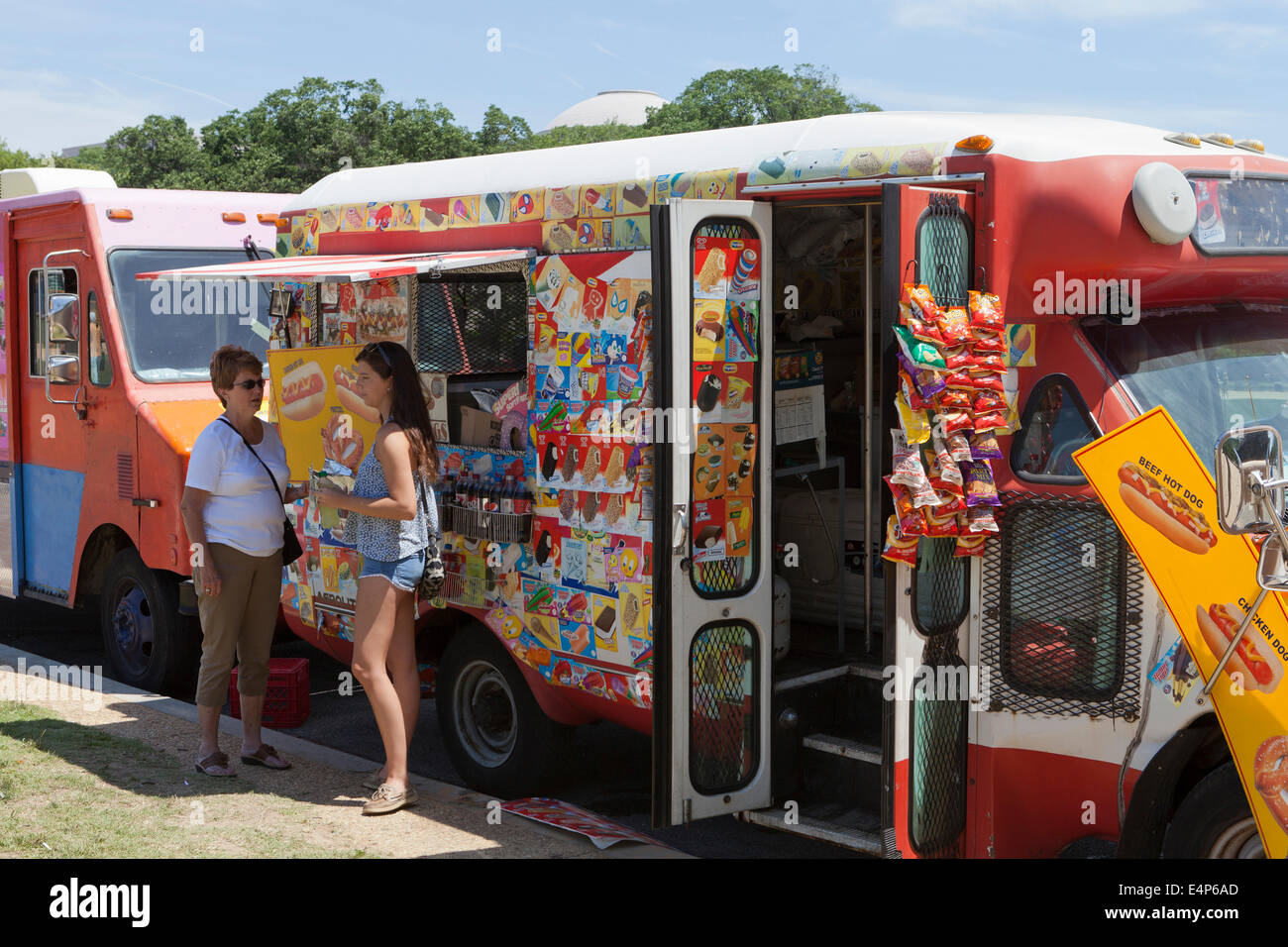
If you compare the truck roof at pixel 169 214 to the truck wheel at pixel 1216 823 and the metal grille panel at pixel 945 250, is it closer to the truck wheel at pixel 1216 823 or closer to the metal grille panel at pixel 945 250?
the metal grille panel at pixel 945 250

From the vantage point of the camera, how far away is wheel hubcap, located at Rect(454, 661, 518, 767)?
21.0 feet

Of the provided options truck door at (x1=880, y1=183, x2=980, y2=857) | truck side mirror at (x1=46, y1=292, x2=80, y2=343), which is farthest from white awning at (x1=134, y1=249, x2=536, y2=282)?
truck door at (x1=880, y1=183, x2=980, y2=857)

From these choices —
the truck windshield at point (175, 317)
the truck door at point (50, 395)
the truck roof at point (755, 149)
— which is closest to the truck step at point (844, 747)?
the truck roof at point (755, 149)

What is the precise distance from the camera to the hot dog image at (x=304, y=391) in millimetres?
6863

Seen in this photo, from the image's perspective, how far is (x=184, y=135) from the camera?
4175 centimetres

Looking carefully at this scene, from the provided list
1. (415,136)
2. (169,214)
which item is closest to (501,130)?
(415,136)

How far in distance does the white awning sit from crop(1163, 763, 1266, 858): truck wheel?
337 centimetres

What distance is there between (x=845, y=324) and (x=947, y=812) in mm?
2871

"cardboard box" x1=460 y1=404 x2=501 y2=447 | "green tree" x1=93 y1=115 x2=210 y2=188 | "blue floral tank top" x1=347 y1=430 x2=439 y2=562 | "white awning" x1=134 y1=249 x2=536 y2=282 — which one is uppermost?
"green tree" x1=93 y1=115 x2=210 y2=188

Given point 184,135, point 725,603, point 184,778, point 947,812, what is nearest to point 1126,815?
point 947,812

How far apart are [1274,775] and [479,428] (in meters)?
3.74

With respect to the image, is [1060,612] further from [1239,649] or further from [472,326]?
[472,326]

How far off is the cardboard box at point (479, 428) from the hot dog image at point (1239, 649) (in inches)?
128

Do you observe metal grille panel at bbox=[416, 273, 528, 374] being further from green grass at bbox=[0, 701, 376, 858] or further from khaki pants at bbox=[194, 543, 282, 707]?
green grass at bbox=[0, 701, 376, 858]
